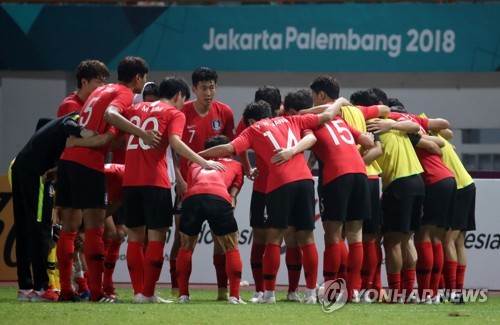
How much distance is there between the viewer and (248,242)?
13.0 metres

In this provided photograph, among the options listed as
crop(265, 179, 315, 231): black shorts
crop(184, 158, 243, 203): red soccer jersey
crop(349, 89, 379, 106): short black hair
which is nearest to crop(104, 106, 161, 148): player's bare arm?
crop(184, 158, 243, 203): red soccer jersey

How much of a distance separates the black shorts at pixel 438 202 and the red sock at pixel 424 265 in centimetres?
23

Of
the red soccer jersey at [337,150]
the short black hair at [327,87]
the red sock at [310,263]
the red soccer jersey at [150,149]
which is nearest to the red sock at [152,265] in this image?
the red soccer jersey at [150,149]

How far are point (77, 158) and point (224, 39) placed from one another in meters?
8.53

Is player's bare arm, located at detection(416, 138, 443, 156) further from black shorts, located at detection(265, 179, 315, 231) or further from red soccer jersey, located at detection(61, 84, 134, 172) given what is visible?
red soccer jersey, located at detection(61, 84, 134, 172)

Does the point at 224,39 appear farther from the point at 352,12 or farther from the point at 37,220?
the point at 37,220

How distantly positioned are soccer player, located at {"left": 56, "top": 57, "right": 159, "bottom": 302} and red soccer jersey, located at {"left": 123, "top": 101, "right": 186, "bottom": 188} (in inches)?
4.0

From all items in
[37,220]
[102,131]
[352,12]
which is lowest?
[37,220]

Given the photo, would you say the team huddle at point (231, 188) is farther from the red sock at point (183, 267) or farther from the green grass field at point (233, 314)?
the green grass field at point (233, 314)

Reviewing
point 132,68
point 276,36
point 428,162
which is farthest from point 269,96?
point 276,36

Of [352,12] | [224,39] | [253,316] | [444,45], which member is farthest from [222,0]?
[253,316]

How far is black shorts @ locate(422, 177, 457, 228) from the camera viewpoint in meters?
10.4

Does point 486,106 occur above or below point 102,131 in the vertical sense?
above

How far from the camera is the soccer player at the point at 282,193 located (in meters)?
9.52
